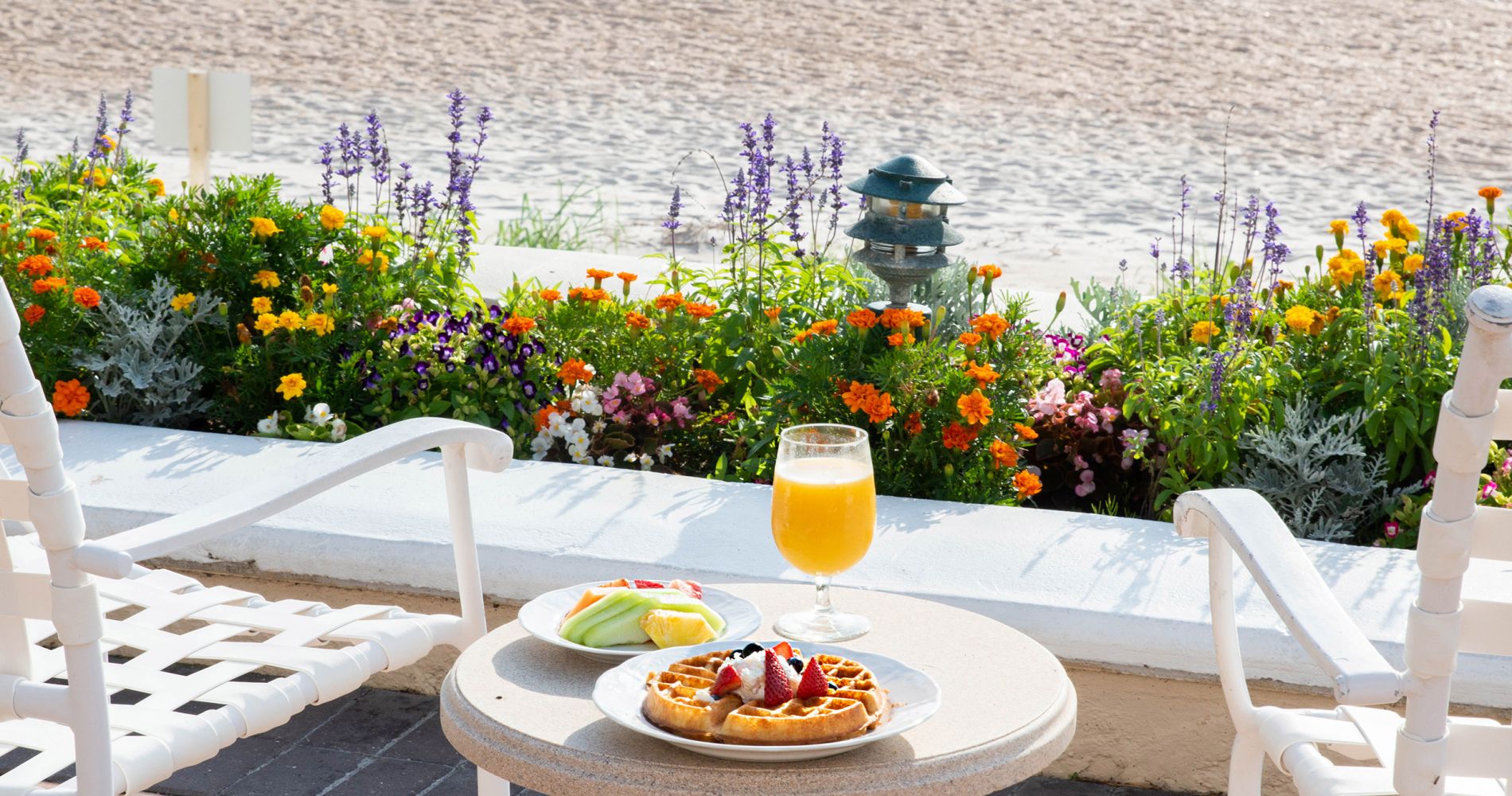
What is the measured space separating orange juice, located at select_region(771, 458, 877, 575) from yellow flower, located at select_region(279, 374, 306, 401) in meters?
1.93

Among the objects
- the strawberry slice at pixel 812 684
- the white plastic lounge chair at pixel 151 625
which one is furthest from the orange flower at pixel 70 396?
the strawberry slice at pixel 812 684

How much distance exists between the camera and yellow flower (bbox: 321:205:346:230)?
11.7ft

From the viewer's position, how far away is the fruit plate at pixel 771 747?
1.37m

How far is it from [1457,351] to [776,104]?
8.75 meters

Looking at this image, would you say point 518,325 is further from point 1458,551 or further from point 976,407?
point 1458,551

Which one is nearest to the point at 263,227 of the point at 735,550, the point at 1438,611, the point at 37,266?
the point at 37,266

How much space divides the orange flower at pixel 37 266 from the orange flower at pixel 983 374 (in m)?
2.10

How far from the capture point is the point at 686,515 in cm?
284

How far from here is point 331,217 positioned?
11.8 ft

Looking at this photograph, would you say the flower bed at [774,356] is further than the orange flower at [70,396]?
No

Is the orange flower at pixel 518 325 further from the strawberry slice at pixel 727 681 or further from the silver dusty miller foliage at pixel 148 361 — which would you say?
the strawberry slice at pixel 727 681

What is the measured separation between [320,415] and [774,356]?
101cm

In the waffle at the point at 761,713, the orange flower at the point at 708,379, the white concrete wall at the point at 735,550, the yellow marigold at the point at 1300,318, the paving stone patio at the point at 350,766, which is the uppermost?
the yellow marigold at the point at 1300,318

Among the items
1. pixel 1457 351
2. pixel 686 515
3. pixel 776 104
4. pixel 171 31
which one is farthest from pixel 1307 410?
pixel 171 31
